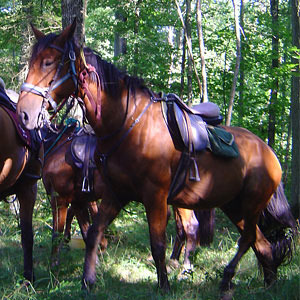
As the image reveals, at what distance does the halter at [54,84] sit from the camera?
12.5 ft

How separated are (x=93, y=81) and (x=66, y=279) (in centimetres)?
265

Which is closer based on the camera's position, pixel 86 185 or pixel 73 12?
pixel 86 185

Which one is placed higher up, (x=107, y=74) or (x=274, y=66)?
→ (x=274, y=66)

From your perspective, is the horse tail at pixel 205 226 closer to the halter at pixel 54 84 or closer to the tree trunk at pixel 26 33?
the halter at pixel 54 84

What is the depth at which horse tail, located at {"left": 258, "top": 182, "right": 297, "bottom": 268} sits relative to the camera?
5125 mm

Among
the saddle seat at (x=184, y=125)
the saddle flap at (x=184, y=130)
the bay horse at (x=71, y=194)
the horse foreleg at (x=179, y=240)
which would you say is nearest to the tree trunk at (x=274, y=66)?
the bay horse at (x=71, y=194)

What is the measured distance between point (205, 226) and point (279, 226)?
2082mm

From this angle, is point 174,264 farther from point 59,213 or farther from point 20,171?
point 20,171

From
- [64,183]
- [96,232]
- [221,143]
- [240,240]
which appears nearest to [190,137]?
[221,143]

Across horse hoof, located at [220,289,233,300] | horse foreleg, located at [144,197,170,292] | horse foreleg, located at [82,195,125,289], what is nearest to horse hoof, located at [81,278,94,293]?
horse foreleg, located at [82,195,125,289]

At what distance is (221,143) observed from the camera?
481cm

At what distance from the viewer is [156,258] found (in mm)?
4305

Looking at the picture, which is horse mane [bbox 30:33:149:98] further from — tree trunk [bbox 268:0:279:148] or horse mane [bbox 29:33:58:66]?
tree trunk [bbox 268:0:279:148]

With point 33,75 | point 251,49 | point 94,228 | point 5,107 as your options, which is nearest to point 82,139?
point 5,107
